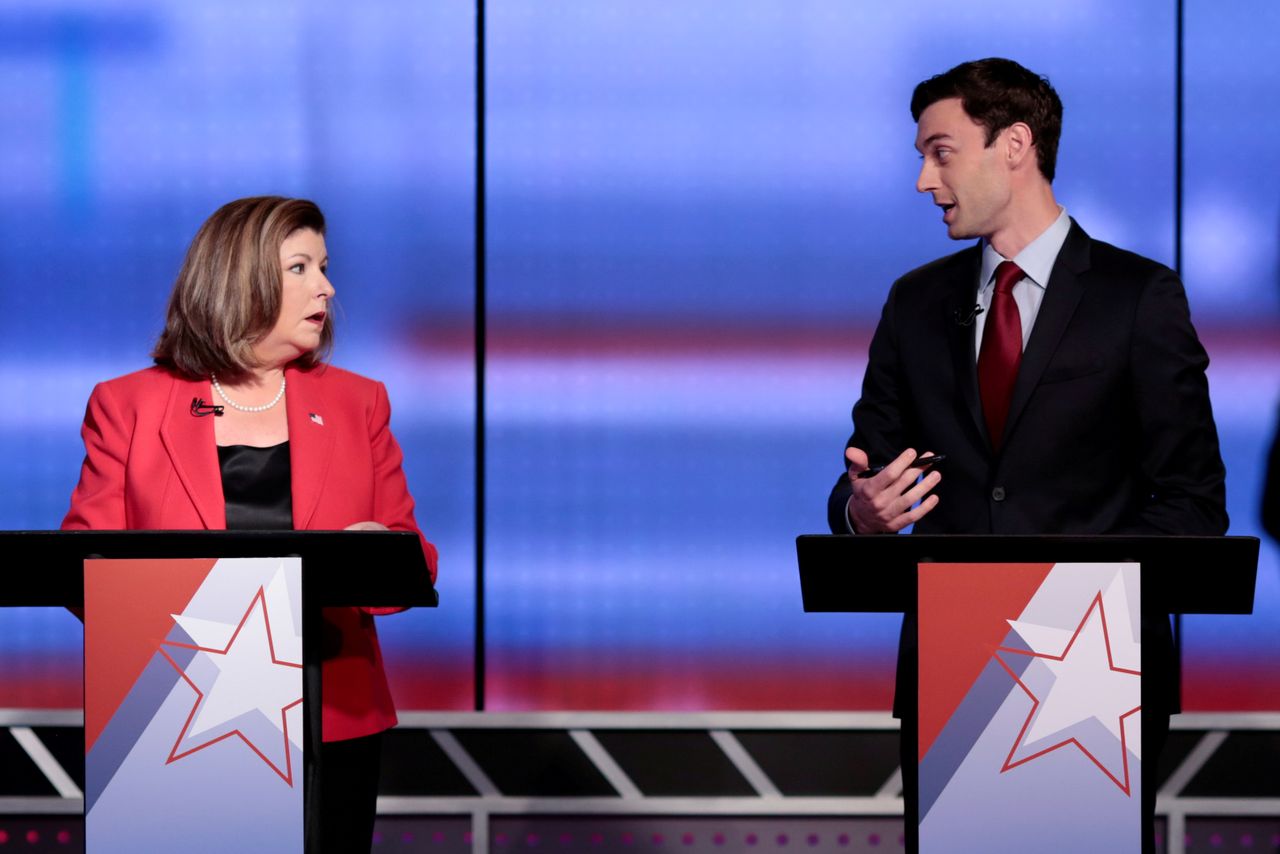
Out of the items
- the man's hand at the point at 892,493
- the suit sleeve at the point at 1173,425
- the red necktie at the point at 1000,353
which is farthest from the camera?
the red necktie at the point at 1000,353

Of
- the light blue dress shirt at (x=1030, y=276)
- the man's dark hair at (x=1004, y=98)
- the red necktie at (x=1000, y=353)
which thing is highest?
the man's dark hair at (x=1004, y=98)

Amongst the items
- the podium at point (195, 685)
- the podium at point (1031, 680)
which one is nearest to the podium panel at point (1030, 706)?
the podium at point (1031, 680)

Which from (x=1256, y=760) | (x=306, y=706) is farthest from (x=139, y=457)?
(x=1256, y=760)

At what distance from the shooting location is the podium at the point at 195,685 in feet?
6.62

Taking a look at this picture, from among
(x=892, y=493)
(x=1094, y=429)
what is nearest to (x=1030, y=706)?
(x=892, y=493)

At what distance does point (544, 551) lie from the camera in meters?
3.93

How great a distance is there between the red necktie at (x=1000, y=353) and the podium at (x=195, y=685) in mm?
1064

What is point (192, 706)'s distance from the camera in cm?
202

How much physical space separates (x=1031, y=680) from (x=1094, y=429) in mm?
609

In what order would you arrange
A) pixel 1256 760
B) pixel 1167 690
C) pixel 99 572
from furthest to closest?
pixel 1256 760 < pixel 1167 690 < pixel 99 572

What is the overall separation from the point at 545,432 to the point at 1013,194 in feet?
5.63

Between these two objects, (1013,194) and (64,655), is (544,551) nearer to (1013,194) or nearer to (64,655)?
(64,655)

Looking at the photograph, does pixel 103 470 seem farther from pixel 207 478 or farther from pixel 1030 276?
pixel 1030 276

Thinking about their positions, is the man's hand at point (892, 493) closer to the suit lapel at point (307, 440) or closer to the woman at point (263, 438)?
the woman at point (263, 438)
